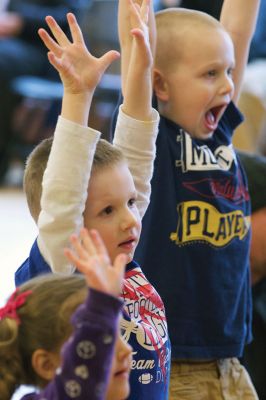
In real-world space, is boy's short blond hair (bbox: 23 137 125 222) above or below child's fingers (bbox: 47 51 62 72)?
below

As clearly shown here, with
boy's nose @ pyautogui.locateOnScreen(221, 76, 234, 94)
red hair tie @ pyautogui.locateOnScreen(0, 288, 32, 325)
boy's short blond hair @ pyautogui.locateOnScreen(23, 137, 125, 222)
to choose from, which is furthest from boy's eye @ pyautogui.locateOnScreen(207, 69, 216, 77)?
red hair tie @ pyautogui.locateOnScreen(0, 288, 32, 325)

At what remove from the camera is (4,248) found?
14.1 ft

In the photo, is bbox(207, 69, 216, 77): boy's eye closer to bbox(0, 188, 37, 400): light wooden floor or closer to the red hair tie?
the red hair tie

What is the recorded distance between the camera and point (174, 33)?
80.4 inches

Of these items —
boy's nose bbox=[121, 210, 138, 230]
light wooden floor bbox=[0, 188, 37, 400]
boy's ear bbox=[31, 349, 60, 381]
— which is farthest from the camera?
light wooden floor bbox=[0, 188, 37, 400]

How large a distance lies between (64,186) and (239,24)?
0.84m

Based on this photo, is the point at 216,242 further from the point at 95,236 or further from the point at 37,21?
the point at 37,21

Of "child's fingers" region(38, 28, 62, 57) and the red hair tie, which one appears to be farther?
"child's fingers" region(38, 28, 62, 57)

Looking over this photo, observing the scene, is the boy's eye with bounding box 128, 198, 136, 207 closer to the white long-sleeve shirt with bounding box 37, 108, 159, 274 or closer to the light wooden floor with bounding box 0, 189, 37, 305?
the white long-sleeve shirt with bounding box 37, 108, 159, 274

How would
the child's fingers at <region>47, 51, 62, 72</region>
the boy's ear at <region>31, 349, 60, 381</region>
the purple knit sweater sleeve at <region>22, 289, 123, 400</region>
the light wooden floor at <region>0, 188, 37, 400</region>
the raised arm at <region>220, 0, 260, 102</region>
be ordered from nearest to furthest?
1. the purple knit sweater sleeve at <region>22, 289, 123, 400</region>
2. the boy's ear at <region>31, 349, 60, 381</region>
3. the child's fingers at <region>47, 51, 62, 72</region>
4. the raised arm at <region>220, 0, 260, 102</region>
5. the light wooden floor at <region>0, 188, 37, 400</region>

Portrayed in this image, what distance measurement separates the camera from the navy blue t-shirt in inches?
76.4

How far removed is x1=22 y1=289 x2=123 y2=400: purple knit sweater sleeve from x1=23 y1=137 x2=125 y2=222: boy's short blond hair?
0.43 meters

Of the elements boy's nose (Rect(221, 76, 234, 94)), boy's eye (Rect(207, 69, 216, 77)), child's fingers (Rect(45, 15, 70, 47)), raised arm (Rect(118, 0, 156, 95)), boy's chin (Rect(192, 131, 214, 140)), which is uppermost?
child's fingers (Rect(45, 15, 70, 47))

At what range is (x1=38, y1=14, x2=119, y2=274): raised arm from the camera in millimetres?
1518
